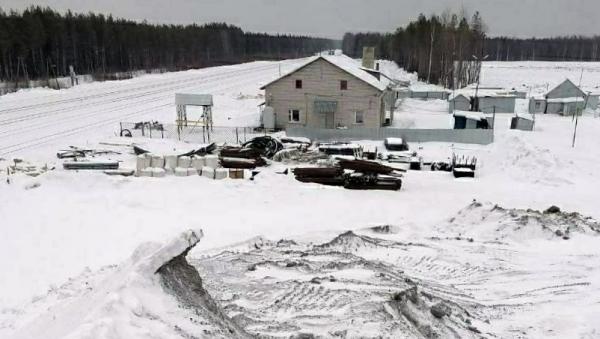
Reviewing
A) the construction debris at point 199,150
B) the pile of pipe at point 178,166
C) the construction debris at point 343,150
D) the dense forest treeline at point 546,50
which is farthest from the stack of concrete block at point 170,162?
the dense forest treeline at point 546,50

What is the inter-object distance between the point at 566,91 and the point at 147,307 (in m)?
50.6

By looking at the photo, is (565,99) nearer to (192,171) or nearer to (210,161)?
(210,161)

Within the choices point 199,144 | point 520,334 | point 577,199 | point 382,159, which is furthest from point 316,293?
point 199,144

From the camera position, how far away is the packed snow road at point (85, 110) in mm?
30281

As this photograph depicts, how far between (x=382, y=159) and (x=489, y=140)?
8395mm

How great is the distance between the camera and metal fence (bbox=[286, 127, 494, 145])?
29312 mm

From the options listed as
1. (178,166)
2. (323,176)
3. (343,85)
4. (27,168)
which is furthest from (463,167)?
(27,168)

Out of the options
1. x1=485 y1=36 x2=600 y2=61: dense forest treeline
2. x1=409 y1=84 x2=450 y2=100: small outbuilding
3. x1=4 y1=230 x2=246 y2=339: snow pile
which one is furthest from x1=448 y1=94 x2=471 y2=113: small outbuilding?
x1=485 y1=36 x2=600 y2=61: dense forest treeline

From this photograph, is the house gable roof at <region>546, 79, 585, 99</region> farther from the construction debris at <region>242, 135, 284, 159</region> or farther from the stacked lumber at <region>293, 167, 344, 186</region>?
the stacked lumber at <region>293, 167, 344, 186</region>

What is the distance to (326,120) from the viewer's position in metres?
34.0

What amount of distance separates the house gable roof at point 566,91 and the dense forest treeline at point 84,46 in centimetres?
6415

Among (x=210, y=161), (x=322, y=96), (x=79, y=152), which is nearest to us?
(x=210, y=161)

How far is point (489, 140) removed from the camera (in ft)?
96.2

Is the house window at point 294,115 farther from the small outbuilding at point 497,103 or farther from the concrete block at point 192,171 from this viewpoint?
the small outbuilding at point 497,103
